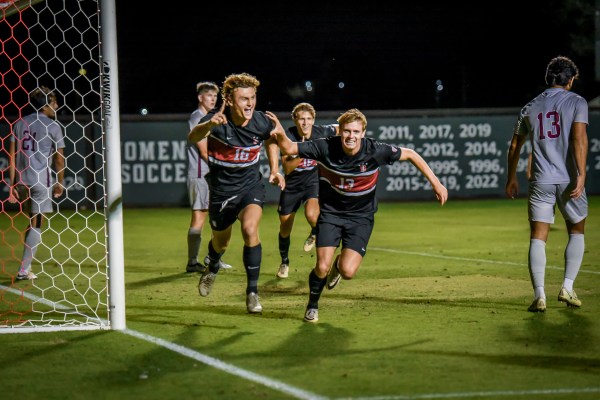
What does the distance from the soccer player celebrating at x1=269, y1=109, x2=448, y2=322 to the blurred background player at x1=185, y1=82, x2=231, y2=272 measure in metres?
3.13

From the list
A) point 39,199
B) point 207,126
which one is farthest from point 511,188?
point 39,199

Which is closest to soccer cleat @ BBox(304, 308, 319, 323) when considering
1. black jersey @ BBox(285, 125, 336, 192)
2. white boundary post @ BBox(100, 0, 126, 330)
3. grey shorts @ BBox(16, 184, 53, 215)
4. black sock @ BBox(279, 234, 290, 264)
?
white boundary post @ BBox(100, 0, 126, 330)

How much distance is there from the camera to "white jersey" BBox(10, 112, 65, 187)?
11742 mm

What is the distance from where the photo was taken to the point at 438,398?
5.86 metres

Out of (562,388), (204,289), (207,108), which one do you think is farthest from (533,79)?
(562,388)

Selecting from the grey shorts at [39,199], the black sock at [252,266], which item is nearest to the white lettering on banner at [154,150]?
the grey shorts at [39,199]

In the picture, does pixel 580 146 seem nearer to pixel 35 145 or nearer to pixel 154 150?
pixel 35 145

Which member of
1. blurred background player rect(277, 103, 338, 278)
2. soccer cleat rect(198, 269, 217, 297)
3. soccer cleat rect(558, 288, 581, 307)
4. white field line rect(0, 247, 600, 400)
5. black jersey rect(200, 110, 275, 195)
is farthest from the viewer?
blurred background player rect(277, 103, 338, 278)

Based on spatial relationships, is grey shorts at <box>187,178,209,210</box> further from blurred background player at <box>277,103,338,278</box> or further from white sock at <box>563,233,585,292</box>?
white sock at <box>563,233,585,292</box>

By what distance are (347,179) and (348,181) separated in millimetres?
20

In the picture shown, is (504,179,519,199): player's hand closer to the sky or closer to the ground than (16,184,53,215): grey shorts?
closer to the sky

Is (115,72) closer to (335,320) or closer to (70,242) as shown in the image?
(335,320)

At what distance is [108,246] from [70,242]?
8.22 meters

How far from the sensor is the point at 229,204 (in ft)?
31.2
